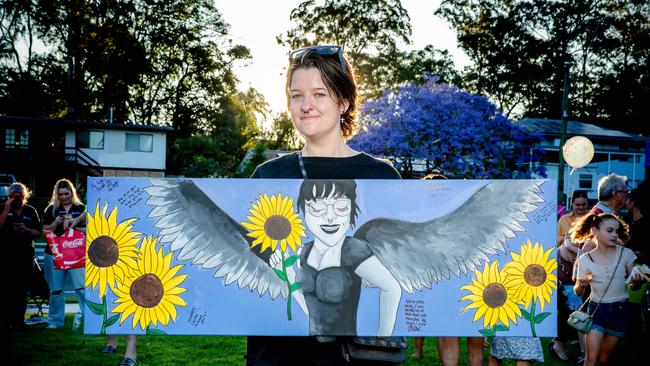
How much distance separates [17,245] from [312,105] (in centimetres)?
591

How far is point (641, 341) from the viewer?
19.0ft

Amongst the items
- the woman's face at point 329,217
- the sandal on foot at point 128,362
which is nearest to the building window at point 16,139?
the sandal on foot at point 128,362

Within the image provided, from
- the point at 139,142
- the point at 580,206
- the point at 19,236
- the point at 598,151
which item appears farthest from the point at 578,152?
the point at 139,142

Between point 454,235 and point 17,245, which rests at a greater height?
point 454,235

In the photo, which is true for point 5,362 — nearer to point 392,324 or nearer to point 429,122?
point 392,324

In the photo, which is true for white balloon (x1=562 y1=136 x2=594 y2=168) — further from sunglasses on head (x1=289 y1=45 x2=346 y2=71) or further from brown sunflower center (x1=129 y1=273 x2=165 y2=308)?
brown sunflower center (x1=129 y1=273 x2=165 y2=308)

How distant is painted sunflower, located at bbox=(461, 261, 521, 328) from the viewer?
2164mm

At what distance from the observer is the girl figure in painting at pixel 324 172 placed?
2125 millimetres

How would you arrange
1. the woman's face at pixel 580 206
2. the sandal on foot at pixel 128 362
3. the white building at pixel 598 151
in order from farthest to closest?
the white building at pixel 598 151
the woman's face at pixel 580 206
the sandal on foot at pixel 128 362

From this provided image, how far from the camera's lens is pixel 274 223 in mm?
2170

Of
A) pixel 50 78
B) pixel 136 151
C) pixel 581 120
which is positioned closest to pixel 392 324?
pixel 136 151

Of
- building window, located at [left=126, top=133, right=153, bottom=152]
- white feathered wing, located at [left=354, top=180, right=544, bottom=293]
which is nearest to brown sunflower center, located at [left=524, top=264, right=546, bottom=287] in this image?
white feathered wing, located at [left=354, top=180, right=544, bottom=293]

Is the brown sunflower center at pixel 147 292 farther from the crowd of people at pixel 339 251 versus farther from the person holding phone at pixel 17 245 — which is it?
the person holding phone at pixel 17 245
